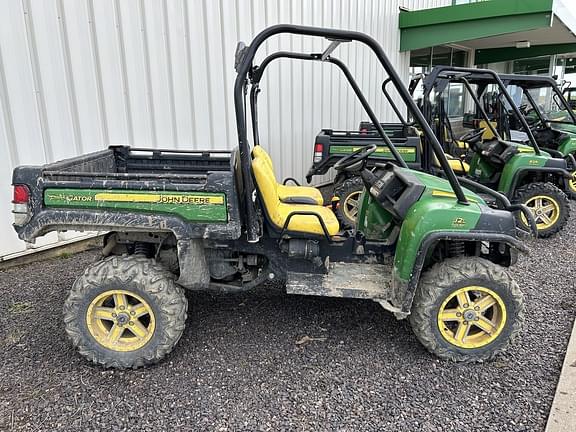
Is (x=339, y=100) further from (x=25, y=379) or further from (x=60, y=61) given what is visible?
(x=25, y=379)

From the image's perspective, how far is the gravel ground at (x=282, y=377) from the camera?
2402mm

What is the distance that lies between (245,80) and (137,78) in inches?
110

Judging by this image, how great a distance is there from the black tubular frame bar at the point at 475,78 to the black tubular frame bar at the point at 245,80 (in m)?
2.93

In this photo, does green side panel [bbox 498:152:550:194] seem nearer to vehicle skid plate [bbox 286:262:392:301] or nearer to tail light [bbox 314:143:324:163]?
tail light [bbox 314:143:324:163]

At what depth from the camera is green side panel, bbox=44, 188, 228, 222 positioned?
2.67 meters

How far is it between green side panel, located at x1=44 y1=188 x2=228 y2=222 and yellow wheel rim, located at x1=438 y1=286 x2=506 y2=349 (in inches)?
60.3

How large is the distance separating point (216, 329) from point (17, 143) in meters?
2.62

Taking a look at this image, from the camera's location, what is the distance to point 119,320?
2777 mm

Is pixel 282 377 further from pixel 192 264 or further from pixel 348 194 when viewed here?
pixel 348 194

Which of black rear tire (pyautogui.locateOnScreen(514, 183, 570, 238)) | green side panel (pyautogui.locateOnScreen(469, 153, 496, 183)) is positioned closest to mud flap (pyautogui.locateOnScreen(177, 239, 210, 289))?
black rear tire (pyautogui.locateOnScreen(514, 183, 570, 238))

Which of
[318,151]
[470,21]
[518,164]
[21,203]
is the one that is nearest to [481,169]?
[518,164]

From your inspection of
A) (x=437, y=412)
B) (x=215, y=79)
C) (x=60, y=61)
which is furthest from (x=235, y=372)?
(x=215, y=79)

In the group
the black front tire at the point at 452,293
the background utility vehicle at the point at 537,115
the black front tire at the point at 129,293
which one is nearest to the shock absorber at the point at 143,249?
the black front tire at the point at 129,293

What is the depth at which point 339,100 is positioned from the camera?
27.7 ft
